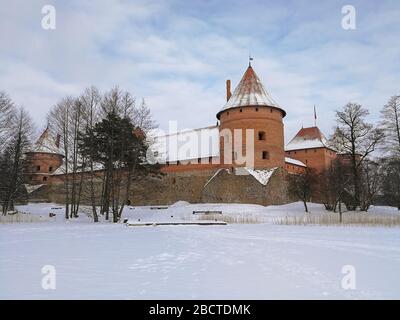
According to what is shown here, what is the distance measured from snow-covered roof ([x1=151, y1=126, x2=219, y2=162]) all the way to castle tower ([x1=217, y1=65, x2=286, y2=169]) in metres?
1.95

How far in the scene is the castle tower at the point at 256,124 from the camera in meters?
29.5

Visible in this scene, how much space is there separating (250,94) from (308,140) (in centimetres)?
1573

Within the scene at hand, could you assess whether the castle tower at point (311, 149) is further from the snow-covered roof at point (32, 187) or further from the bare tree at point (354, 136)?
the snow-covered roof at point (32, 187)

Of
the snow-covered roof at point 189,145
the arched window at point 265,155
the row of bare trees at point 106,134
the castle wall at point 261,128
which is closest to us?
the row of bare trees at point 106,134

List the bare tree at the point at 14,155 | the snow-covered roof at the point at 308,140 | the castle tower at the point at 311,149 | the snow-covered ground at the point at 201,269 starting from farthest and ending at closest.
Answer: the snow-covered roof at the point at 308,140 < the castle tower at the point at 311,149 < the bare tree at the point at 14,155 < the snow-covered ground at the point at 201,269

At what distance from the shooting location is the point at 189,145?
3456cm

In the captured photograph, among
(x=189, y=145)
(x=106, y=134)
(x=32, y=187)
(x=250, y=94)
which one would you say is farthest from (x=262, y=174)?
(x=32, y=187)

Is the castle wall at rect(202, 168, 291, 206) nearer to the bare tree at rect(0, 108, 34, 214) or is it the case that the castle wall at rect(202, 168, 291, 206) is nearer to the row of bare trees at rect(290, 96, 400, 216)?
the row of bare trees at rect(290, 96, 400, 216)

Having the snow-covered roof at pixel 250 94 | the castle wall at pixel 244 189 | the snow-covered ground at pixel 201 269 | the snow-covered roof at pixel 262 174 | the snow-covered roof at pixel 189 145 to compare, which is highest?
the snow-covered roof at pixel 250 94

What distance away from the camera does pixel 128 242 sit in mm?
9383

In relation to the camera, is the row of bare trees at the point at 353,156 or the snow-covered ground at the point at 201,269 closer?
the snow-covered ground at the point at 201,269

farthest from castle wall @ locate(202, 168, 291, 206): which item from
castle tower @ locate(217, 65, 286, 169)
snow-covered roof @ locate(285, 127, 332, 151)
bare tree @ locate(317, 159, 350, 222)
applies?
snow-covered roof @ locate(285, 127, 332, 151)

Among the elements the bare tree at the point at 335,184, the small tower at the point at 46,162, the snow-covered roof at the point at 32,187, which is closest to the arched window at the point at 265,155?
the bare tree at the point at 335,184

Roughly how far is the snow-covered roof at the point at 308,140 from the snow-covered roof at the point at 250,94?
39.6ft
